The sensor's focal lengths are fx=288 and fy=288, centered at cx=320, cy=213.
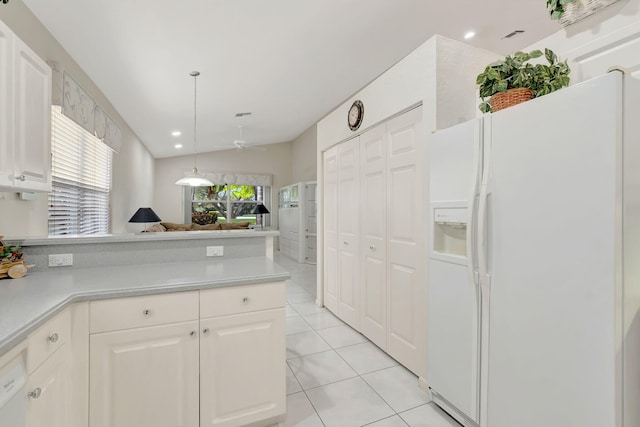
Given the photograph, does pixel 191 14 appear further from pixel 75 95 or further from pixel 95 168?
pixel 95 168

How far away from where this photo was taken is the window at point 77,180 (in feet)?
8.84

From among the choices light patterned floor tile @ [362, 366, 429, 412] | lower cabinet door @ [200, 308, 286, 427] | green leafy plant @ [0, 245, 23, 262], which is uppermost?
green leafy plant @ [0, 245, 23, 262]

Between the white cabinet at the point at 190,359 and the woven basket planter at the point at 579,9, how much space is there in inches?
86.0

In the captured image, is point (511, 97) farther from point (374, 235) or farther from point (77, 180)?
point (77, 180)

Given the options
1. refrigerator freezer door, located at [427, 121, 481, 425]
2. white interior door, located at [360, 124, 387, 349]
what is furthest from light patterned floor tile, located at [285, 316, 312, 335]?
refrigerator freezer door, located at [427, 121, 481, 425]

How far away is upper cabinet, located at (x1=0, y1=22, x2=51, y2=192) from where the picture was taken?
135cm

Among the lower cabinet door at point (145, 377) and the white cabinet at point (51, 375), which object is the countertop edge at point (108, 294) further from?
the lower cabinet door at point (145, 377)

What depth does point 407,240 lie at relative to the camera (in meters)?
2.28

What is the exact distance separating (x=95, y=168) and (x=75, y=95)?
128cm

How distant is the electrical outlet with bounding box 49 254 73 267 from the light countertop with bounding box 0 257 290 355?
0.20 ft

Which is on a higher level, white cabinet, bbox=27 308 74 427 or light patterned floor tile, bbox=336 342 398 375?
white cabinet, bbox=27 308 74 427

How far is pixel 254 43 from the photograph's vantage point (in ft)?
9.62

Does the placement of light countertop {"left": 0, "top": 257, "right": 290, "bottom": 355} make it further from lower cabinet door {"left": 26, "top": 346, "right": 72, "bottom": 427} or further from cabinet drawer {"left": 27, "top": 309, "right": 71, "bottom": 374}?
lower cabinet door {"left": 26, "top": 346, "right": 72, "bottom": 427}

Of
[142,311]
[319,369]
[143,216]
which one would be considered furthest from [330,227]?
[143,216]
